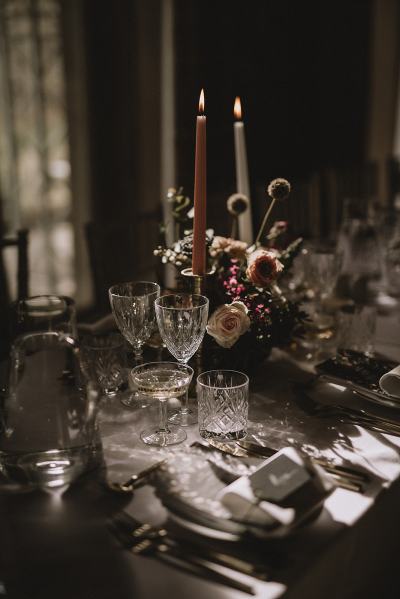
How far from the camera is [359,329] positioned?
147cm

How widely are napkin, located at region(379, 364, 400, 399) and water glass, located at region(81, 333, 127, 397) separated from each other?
0.49m

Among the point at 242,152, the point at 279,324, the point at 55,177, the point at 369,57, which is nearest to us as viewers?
the point at 279,324

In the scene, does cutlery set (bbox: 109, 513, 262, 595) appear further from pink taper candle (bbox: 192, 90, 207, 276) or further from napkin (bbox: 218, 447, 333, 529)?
pink taper candle (bbox: 192, 90, 207, 276)

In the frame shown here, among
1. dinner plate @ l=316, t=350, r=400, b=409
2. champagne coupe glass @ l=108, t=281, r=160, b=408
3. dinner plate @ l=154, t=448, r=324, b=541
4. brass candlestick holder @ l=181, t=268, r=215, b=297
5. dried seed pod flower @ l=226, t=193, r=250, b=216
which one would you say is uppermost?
dried seed pod flower @ l=226, t=193, r=250, b=216

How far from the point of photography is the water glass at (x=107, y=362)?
127cm

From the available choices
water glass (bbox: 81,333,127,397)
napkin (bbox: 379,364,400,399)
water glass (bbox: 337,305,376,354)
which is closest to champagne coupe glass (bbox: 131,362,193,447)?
water glass (bbox: 81,333,127,397)

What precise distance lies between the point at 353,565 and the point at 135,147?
3.11m

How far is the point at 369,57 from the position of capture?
5.05 meters

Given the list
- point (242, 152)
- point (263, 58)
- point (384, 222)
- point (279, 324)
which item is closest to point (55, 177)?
point (263, 58)

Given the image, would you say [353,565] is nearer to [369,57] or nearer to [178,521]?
[178,521]

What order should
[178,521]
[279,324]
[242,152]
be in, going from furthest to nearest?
[242,152]
[279,324]
[178,521]

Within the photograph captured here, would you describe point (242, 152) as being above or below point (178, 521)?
above

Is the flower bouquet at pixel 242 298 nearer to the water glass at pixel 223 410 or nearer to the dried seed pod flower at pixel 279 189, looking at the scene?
the dried seed pod flower at pixel 279 189

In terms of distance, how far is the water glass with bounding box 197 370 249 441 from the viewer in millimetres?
1083
